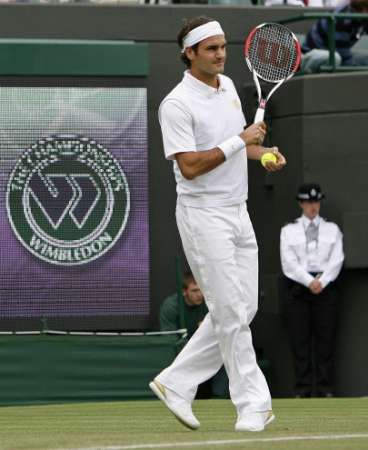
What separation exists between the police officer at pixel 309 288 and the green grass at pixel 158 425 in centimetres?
138

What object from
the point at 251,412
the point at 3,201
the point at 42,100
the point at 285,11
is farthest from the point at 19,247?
the point at 251,412

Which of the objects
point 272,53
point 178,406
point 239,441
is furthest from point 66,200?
point 239,441

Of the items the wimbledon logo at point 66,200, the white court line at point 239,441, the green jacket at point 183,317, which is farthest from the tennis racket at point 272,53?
the wimbledon logo at point 66,200

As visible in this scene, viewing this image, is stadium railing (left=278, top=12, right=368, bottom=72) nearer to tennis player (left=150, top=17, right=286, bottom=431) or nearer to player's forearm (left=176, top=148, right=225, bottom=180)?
tennis player (left=150, top=17, right=286, bottom=431)

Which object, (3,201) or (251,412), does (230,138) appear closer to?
(251,412)

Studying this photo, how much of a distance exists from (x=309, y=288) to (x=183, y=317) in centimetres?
119

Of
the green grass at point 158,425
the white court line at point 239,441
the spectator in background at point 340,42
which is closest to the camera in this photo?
the white court line at point 239,441

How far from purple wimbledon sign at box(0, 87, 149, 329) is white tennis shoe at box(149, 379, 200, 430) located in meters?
6.09

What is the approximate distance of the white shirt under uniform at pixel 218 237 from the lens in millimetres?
7176

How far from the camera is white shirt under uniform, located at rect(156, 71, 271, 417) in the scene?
7176mm

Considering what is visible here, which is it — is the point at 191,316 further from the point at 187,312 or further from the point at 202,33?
the point at 202,33

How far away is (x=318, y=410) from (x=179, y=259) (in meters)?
3.88

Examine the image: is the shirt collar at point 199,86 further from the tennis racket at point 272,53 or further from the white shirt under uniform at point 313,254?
the white shirt under uniform at point 313,254

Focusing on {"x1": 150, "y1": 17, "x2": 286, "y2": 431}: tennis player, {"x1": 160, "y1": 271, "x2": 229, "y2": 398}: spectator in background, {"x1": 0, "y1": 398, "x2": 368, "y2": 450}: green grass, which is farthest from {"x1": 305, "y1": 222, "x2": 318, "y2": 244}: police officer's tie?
{"x1": 150, "y1": 17, "x2": 286, "y2": 431}: tennis player
